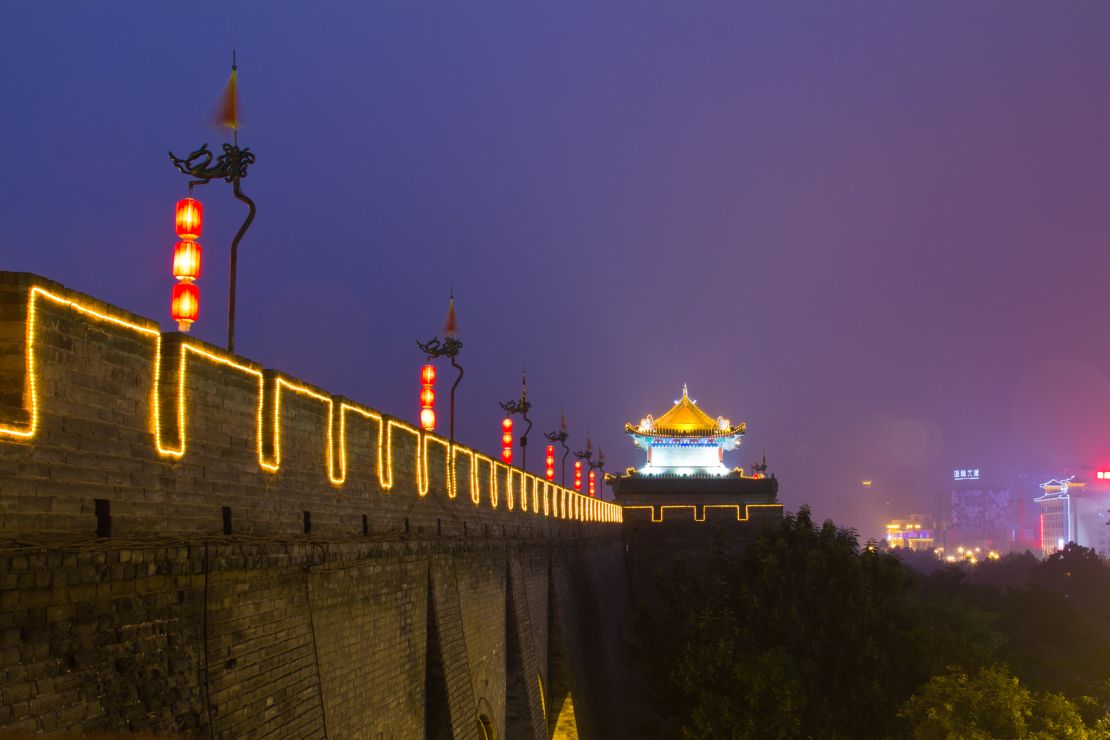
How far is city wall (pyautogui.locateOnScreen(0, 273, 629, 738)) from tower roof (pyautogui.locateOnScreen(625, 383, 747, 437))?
36.6 m

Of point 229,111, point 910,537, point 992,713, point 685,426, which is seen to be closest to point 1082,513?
point 910,537

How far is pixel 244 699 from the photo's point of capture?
6.74m

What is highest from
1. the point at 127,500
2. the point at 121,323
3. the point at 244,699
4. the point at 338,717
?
the point at 121,323

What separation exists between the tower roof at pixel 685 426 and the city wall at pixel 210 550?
36630mm

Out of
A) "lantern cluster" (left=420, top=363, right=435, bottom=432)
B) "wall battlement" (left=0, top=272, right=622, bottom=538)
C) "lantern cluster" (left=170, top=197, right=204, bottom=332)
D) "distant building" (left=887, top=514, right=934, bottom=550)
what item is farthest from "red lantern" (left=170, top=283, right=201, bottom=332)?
"distant building" (left=887, top=514, right=934, bottom=550)

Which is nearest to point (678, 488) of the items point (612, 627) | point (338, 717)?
point (612, 627)

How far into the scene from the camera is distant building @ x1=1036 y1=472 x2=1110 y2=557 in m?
130

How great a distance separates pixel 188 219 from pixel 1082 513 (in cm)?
14584

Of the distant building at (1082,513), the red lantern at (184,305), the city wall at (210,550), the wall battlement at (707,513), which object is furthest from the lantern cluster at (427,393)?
the distant building at (1082,513)

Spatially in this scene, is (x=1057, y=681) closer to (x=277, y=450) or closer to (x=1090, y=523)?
Result: (x=277, y=450)

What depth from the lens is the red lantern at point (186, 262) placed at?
1012 centimetres

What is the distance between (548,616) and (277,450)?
1284cm

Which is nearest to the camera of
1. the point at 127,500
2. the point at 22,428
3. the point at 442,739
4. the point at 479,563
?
the point at 22,428

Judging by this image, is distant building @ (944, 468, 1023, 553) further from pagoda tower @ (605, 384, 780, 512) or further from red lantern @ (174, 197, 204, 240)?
red lantern @ (174, 197, 204, 240)
